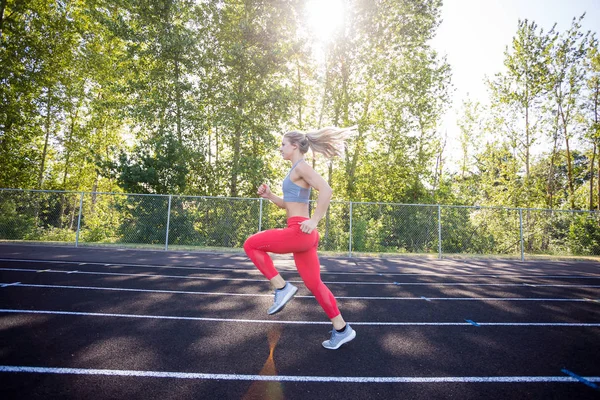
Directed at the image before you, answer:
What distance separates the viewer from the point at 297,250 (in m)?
A: 2.91

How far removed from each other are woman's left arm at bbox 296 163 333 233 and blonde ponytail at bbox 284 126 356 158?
360 mm

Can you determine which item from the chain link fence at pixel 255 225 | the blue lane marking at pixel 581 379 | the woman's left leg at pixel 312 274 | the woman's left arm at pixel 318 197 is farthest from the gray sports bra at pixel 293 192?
the chain link fence at pixel 255 225

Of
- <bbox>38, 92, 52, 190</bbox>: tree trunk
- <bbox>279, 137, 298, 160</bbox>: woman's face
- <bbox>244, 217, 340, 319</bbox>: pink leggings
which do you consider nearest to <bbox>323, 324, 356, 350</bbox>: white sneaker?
<bbox>244, 217, 340, 319</bbox>: pink leggings

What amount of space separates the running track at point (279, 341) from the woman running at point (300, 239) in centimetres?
48

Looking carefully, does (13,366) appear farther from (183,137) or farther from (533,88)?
(533,88)

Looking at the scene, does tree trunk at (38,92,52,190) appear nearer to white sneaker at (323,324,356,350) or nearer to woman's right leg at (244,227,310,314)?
woman's right leg at (244,227,310,314)

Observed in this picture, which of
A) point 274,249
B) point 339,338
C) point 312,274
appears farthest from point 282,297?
point 339,338

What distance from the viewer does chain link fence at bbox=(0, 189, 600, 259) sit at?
1236cm

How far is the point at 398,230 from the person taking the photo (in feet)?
43.1

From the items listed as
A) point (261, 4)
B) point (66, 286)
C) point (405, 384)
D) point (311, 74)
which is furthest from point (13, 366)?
point (311, 74)

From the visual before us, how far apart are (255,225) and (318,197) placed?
10.2 meters

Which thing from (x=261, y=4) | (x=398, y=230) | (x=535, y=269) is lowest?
(x=535, y=269)

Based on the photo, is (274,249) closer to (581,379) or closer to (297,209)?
(297,209)

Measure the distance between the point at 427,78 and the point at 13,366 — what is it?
2340cm
